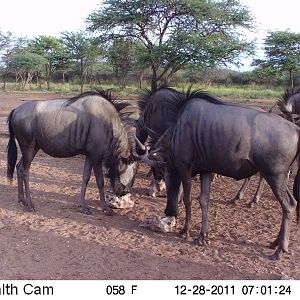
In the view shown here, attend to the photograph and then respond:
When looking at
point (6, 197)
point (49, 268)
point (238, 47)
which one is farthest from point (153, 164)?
point (238, 47)

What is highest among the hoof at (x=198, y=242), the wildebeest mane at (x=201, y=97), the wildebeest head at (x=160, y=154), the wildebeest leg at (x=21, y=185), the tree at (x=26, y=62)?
the tree at (x=26, y=62)

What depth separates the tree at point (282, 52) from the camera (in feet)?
96.6

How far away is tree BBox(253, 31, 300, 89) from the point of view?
96.6ft

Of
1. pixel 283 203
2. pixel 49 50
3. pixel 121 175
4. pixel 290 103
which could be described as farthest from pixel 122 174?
pixel 49 50

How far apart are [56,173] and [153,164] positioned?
11.9 ft

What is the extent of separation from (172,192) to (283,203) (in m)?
1.67

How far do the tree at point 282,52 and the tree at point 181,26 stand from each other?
8177 millimetres

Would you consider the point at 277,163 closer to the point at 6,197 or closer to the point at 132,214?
the point at 132,214

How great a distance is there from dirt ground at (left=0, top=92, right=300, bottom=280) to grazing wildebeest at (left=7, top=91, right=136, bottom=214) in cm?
51

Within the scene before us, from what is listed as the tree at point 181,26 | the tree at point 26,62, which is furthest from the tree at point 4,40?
the tree at point 181,26

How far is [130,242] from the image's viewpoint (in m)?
5.08

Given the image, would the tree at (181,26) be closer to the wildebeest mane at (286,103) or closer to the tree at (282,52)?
the tree at (282,52)

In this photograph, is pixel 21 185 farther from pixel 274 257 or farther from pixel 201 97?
pixel 274 257

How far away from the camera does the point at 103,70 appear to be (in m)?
51.5
